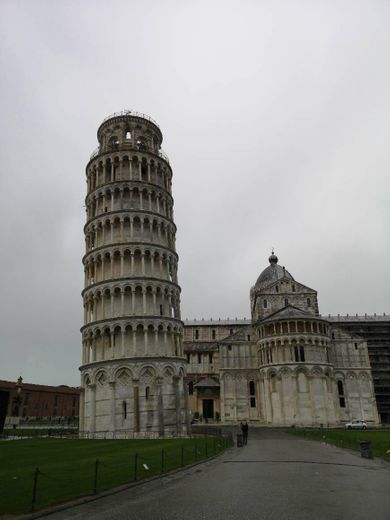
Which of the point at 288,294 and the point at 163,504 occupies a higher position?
the point at 288,294

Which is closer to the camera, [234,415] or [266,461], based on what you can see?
[266,461]

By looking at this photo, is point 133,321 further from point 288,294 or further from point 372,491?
point 288,294

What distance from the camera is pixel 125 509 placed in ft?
42.1

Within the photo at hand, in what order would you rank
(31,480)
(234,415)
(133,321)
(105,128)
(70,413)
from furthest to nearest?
1. (70,413)
2. (234,415)
3. (105,128)
4. (133,321)
5. (31,480)

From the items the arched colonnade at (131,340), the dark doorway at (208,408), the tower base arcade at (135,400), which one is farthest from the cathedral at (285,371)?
the arched colonnade at (131,340)

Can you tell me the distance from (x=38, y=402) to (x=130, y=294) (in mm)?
68439

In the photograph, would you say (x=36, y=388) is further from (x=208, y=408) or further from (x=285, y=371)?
(x=285, y=371)

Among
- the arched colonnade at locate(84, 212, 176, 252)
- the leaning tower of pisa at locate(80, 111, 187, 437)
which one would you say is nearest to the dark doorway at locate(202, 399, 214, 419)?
the leaning tower of pisa at locate(80, 111, 187, 437)

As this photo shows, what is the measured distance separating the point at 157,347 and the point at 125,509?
114ft

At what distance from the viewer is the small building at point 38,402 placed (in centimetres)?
9381

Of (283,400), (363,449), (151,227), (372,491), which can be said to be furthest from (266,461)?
(283,400)

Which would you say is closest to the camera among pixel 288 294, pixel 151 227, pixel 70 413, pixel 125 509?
pixel 125 509

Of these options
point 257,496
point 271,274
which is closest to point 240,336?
point 271,274

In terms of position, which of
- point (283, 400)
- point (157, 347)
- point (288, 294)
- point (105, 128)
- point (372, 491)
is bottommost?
point (372, 491)
